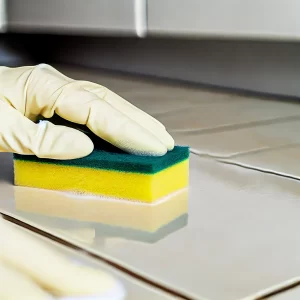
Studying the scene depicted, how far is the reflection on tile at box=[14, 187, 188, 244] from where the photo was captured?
1.98 ft

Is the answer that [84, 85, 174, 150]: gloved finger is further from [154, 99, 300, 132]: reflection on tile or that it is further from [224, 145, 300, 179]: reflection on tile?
[154, 99, 300, 132]: reflection on tile

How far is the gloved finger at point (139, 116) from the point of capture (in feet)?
2.49

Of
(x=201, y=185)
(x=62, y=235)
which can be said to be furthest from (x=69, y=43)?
(x=62, y=235)

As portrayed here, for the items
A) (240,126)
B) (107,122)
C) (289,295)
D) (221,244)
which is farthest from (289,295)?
(240,126)

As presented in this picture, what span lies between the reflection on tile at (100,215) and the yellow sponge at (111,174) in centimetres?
1

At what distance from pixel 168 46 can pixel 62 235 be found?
1.54 meters

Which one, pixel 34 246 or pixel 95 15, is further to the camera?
pixel 95 15

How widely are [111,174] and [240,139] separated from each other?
454mm

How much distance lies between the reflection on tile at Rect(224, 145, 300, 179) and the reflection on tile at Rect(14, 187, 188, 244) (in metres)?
0.19

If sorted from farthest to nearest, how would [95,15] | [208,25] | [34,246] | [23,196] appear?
[95,15]
[208,25]
[23,196]
[34,246]

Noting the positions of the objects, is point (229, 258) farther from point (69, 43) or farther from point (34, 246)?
point (69, 43)

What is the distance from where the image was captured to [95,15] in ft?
5.93

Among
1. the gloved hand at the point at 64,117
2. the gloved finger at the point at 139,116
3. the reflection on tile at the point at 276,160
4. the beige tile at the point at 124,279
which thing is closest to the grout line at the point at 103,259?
the beige tile at the point at 124,279

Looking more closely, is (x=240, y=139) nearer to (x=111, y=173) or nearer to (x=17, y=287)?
(x=111, y=173)
